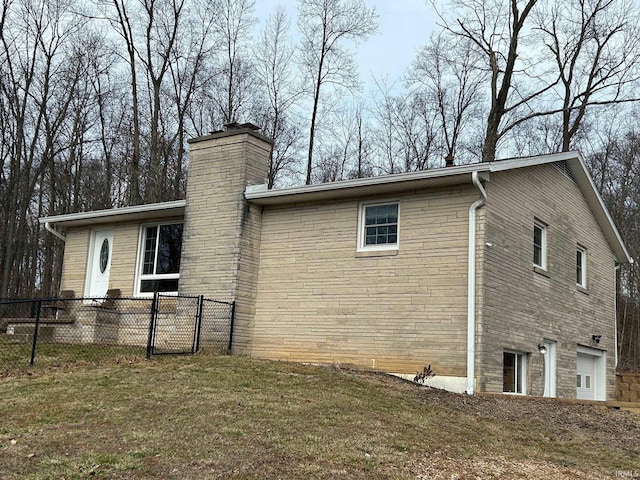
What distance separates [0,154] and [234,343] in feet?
59.9

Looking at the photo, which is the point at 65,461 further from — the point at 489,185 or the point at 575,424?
the point at 489,185

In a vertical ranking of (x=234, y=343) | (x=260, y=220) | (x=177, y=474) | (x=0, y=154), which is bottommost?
(x=177, y=474)

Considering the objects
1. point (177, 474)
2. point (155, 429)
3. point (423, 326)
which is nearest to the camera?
point (177, 474)

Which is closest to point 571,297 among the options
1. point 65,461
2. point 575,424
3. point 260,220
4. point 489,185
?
point 489,185

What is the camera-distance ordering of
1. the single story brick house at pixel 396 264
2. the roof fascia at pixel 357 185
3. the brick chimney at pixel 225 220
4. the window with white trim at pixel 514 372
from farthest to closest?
the brick chimney at pixel 225 220 < the window with white trim at pixel 514 372 < the single story brick house at pixel 396 264 < the roof fascia at pixel 357 185

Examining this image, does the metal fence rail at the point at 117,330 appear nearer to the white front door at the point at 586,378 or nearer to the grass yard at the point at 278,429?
the grass yard at the point at 278,429

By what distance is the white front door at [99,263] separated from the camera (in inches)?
663

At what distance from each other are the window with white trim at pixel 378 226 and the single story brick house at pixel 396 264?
2cm

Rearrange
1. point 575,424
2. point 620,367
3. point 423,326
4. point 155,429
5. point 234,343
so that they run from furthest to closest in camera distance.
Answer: point 620,367 → point 234,343 → point 423,326 → point 575,424 → point 155,429

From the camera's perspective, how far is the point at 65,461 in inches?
244

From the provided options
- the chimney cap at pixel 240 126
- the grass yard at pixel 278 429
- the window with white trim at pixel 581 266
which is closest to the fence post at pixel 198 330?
the grass yard at pixel 278 429

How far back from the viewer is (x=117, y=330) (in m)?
15.4

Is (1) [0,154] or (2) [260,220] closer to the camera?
(2) [260,220]

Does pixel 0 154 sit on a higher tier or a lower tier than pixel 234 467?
higher
